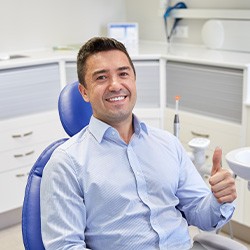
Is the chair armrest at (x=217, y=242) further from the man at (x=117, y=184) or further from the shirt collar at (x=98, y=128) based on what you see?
the shirt collar at (x=98, y=128)

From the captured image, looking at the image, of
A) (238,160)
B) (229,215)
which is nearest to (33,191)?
(229,215)

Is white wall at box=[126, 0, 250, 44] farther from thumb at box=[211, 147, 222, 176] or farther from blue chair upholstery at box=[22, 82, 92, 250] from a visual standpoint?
thumb at box=[211, 147, 222, 176]

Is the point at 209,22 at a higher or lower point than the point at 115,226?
higher

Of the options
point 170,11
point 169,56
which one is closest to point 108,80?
point 169,56

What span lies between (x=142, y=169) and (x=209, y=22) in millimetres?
1905

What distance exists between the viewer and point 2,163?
2.87 metres

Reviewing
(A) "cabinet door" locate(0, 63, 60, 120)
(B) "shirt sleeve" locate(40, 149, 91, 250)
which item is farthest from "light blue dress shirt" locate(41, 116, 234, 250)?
(A) "cabinet door" locate(0, 63, 60, 120)

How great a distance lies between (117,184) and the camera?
1.44 metres

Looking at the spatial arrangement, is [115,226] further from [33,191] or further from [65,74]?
[65,74]

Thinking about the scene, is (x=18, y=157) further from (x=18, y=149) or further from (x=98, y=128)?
(x=98, y=128)

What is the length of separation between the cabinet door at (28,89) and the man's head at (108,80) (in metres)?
1.40

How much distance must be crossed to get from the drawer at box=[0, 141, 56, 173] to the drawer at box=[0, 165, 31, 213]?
3cm

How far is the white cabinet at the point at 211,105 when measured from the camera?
259 centimetres

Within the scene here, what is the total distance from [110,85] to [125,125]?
6.2 inches
